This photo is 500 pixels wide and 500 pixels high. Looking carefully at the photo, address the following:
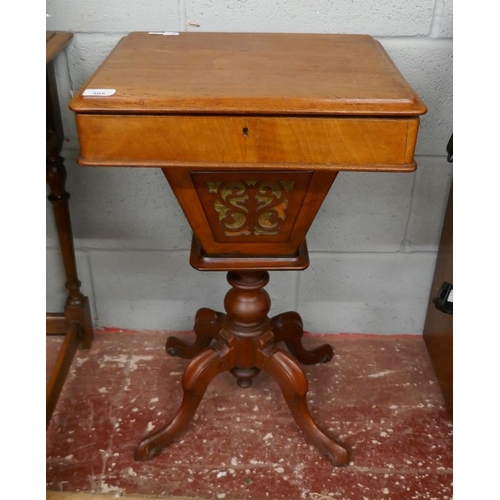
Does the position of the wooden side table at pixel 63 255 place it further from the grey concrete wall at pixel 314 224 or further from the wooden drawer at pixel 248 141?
the wooden drawer at pixel 248 141

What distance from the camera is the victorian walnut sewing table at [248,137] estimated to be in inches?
39.7

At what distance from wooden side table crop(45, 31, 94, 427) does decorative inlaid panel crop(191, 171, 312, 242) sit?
21.3 inches

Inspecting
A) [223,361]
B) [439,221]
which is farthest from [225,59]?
[439,221]

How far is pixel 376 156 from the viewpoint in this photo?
1.04 metres

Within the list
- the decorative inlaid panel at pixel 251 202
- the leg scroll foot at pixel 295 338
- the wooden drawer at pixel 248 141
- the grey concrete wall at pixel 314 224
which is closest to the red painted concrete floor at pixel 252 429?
the leg scroll foot at pixel 295 338

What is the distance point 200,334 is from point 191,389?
0.95 ft

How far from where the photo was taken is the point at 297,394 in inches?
60.9

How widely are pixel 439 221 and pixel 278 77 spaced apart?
A: 37.2 inches

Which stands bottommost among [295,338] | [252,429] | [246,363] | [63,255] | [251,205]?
[252,429]

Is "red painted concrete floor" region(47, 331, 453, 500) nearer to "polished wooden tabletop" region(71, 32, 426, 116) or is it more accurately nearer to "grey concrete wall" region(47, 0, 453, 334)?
"grey concrete wall" region(47, 0, 453, 334)

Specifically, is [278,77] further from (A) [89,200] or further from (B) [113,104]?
(A) [89,200]

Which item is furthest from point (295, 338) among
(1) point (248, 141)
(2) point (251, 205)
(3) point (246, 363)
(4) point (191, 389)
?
(1) point (248, 141)

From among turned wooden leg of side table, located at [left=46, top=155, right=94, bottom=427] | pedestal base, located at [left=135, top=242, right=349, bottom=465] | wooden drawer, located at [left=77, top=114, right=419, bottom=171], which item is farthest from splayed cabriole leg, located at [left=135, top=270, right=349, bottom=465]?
wooden drawer, located at [left=77, top=114, right=419, bottom=171]

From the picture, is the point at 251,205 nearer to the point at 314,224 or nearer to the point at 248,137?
the point at 248,137
